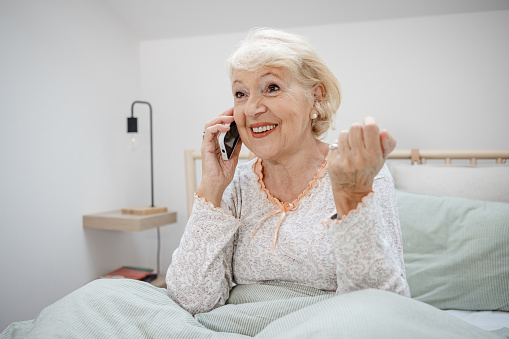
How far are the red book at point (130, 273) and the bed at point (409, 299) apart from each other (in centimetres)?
118

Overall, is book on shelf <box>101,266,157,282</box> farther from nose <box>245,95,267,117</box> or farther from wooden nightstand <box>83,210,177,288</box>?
nose <box>245,95,267,117</box>

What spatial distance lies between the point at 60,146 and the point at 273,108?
1.38 meters

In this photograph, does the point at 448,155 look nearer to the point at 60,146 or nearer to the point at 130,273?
the point at 130,273

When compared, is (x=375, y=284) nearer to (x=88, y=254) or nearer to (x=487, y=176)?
(x=487, y=176)

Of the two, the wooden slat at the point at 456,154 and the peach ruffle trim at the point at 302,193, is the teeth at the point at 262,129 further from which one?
the wooden slat at the point at 456,154

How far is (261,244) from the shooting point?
1.14 meters

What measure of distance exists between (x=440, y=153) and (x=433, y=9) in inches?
28.2

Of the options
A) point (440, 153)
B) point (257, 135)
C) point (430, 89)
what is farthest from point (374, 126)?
point (430, 89)

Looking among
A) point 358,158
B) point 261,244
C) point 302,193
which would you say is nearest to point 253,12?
point 302,193

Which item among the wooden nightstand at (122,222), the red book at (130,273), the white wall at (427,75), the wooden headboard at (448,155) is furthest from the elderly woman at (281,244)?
the red book at (130,273)

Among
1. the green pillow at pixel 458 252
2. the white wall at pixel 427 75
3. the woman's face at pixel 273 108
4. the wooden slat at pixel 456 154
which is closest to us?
the woman's face at pixel 273 108

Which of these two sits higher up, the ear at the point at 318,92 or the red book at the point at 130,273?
the ear at the point at 318,92

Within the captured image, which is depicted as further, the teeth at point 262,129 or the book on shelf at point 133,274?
the book on shelf at point 133,274

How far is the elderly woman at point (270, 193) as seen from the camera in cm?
106
